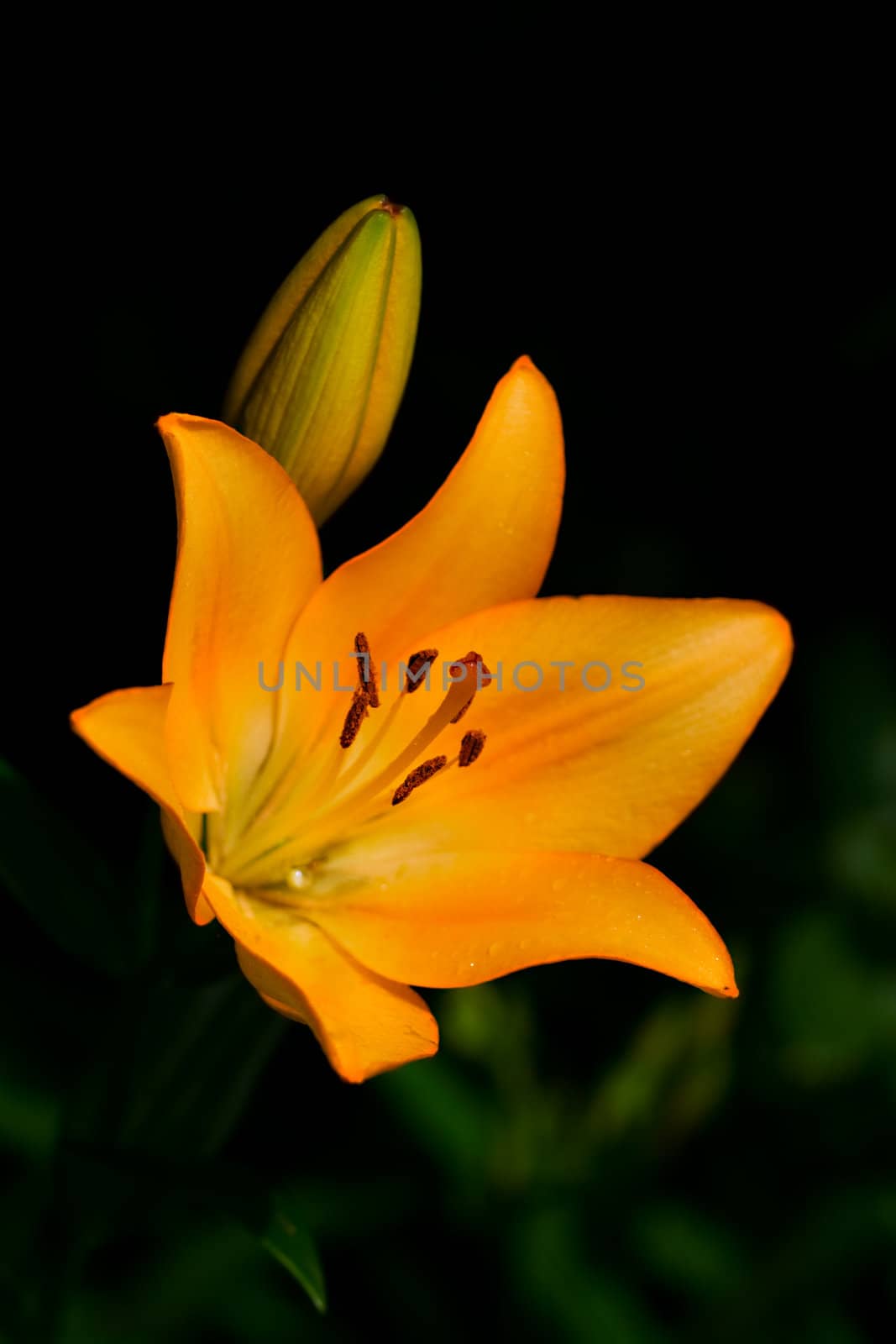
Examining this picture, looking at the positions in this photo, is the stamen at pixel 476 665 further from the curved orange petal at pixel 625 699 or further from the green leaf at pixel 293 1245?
the green leaf at pixel 293 1245

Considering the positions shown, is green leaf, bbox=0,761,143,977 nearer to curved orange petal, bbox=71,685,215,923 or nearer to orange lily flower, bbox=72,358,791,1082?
orange lily flower, bbox=72,358,791,1082

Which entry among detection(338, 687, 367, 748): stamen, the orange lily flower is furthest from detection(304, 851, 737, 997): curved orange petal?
detection(338, 687, 367, 748): stamen

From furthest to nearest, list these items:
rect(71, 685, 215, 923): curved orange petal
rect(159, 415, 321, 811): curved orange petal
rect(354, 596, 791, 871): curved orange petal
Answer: rect(354, 596, 791, 871): curved orange petal → rect(159, 415, 321, 811): curved orange petal → rect(71, 685, 215, 923): curved orange petal

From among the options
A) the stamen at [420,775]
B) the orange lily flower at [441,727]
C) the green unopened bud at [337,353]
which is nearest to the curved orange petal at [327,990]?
the orange lily flower at [441,727]

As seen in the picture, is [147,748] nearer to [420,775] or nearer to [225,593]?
[225,593]

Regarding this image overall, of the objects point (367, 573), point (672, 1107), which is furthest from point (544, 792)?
point (672, 1107)
